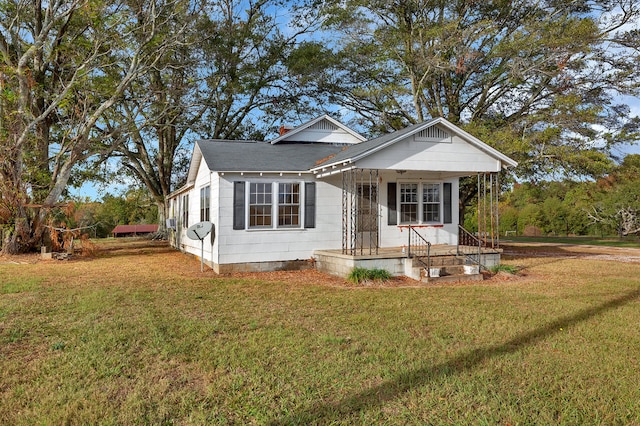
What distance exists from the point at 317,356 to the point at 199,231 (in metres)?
7.63

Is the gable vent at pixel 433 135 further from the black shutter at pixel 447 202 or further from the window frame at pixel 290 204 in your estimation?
the window frame at pixel 290 204

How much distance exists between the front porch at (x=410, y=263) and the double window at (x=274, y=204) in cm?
136

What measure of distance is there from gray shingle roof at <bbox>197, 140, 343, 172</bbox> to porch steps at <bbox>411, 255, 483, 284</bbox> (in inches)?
165

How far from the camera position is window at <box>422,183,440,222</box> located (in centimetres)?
1306

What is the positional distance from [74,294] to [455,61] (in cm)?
1714

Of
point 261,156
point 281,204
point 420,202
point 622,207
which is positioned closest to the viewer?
point 281,204

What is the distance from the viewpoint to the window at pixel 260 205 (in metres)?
11.3

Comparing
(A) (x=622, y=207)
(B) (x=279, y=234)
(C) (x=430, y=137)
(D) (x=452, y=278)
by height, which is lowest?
(D) (x=452, y=278)

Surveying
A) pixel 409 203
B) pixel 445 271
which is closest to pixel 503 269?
pixel 445 271

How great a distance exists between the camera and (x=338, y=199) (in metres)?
12.3

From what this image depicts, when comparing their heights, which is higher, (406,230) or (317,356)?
(406,230)

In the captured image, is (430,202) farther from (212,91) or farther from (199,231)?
(212,91)

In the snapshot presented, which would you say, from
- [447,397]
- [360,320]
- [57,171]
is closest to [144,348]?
[360,320]

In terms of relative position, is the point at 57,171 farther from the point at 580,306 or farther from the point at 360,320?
the point at 580,306
